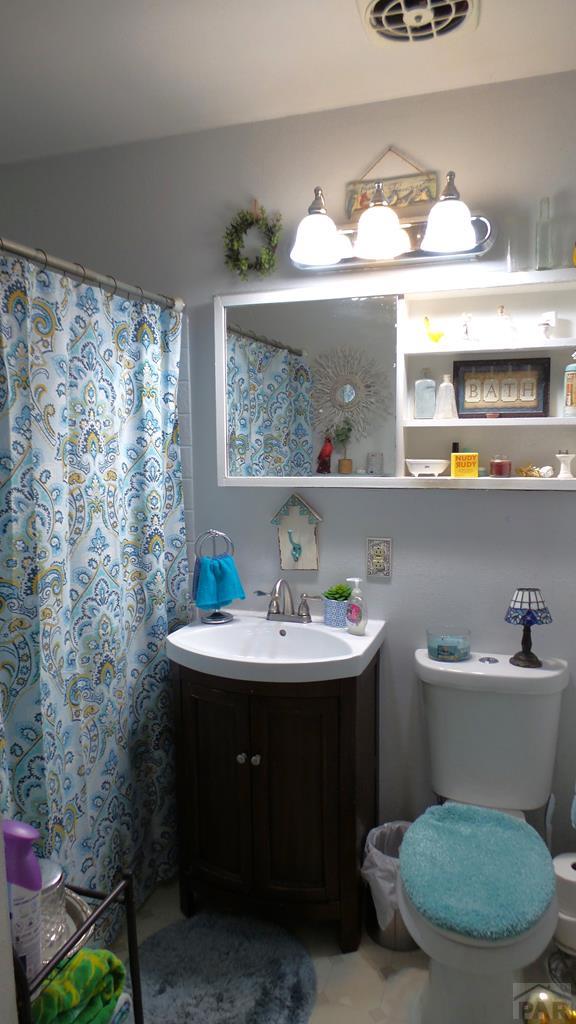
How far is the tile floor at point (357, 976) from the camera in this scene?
181 cm

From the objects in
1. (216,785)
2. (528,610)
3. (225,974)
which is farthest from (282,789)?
(528,610)

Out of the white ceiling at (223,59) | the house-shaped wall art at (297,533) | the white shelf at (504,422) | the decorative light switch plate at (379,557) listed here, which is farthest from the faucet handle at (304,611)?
the white ceiling at (223,59)

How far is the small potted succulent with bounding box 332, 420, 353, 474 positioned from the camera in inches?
87.3

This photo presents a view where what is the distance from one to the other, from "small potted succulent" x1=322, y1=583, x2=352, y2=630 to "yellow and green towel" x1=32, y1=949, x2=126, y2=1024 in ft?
3.83

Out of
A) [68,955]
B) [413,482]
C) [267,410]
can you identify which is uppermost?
[267,410]

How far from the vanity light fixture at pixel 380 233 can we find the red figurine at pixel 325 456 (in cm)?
58

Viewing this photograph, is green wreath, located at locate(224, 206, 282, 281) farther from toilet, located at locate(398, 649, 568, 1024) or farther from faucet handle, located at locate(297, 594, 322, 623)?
toilet, located at locate(398, 649, 568, 1024)

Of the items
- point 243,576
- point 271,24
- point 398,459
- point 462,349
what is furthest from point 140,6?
point 243,576

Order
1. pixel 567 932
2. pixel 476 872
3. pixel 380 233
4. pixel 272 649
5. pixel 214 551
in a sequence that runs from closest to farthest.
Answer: pixel 476 872 < pixel 567 932 < pixel 380 233 < pixel 272 649 < pixel 214 551

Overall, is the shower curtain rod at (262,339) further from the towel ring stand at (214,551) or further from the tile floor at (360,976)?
the tile floor at (360,976)

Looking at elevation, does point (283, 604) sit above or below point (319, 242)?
below

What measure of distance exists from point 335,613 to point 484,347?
92 centimetres

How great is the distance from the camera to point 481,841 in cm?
170

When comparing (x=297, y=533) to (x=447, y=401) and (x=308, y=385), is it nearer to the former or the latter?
(x=308, y=385)
